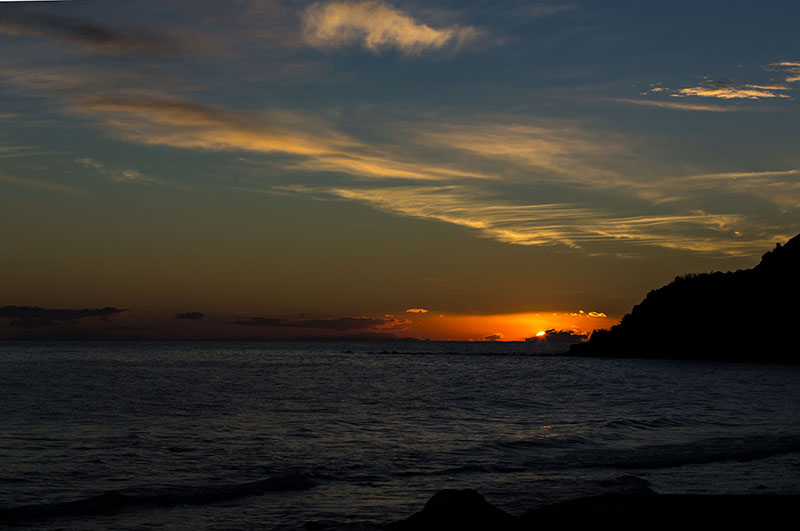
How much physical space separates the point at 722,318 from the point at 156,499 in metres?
128

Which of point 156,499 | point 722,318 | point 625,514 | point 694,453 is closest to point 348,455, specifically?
point 156,499

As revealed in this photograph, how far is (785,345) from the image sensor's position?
107m

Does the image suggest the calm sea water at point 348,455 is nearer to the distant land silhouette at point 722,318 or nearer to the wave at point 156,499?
the wave at point 156,499

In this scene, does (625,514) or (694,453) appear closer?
(625,514)

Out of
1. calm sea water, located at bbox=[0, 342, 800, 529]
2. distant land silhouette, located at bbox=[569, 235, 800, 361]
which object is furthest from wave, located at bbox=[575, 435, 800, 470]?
distant land silhouette, located at bbox=[569, 235, 800, 361]

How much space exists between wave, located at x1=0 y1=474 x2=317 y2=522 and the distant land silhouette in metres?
107

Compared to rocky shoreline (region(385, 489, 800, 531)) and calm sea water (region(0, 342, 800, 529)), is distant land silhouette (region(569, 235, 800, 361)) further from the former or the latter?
rocky shoreline (region(385, 489, 800, 531))

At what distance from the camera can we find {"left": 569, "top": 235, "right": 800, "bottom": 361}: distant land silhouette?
4407 inches

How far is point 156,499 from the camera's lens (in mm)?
15508

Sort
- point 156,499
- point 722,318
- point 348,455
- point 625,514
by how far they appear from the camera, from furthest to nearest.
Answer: point 722,318 < point 348,455 < point 156,499 < point 625,514

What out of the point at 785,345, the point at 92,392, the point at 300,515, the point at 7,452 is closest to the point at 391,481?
the point at 300,515

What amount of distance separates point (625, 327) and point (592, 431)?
420 feet

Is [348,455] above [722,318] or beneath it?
beneath

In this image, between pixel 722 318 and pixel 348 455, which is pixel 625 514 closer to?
pixel 348 455
